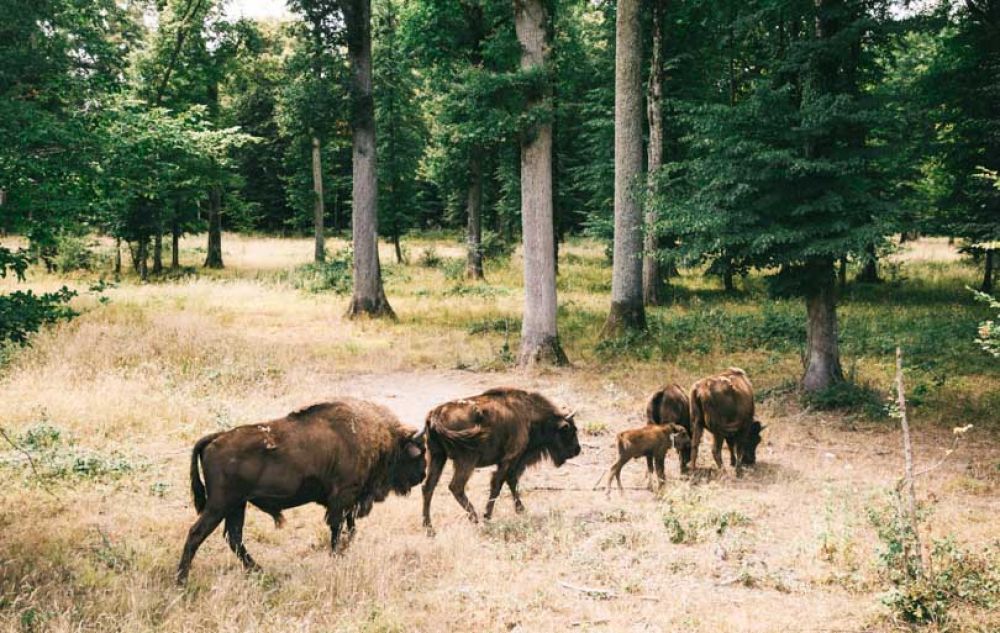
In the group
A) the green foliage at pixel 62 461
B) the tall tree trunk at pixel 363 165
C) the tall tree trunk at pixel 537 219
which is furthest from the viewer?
the tall tree trunk at pixel 363 165

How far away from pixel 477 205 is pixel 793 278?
19785 mm

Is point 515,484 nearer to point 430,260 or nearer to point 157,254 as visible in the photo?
point 157,254

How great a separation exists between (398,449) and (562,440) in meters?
2.10

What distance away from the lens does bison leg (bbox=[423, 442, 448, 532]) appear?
695 cm

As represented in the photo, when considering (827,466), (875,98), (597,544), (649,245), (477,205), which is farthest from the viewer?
(477,205)

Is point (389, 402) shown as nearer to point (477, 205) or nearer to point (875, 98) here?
point (875, 98)

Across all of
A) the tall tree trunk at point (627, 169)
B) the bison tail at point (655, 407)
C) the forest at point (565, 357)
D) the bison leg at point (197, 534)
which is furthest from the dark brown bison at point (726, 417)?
the tall tree trunk at point (627, 169)

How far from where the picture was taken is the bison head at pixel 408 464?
22.2 feet

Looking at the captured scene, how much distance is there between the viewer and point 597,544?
6.39m

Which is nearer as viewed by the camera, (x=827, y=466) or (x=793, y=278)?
(x=827, y=466)

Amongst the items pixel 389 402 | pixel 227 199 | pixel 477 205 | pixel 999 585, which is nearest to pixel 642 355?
pixel 389 402

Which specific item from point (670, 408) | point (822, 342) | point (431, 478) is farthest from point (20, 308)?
point (822, 342)

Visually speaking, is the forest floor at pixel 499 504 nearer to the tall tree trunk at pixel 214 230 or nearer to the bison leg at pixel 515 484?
the bison leg at pixel 515 484

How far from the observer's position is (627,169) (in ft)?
53.1
